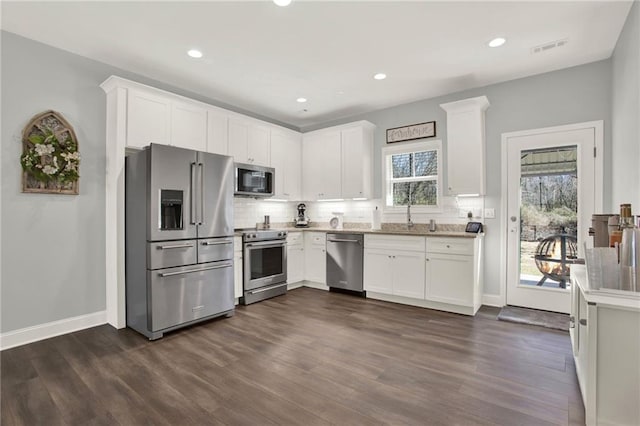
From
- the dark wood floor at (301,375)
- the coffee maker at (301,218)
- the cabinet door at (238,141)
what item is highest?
the cabinet door at (238,141)

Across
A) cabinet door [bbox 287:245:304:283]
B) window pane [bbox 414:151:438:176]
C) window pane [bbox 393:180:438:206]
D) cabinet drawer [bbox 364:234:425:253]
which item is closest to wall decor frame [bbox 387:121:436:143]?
window pane [bbox 414:151:438:176]

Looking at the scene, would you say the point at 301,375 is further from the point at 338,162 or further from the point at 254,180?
the point at 338,162

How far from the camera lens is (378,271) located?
4.25m

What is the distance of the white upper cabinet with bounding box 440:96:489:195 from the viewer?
388cm

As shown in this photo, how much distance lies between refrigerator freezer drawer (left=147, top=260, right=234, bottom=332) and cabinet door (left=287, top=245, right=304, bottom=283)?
1.23 meters

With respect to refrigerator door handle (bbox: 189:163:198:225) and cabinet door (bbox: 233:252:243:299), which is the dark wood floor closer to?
cabinet door (bbox: 233:252:243:299)

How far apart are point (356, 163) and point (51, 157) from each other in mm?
3677

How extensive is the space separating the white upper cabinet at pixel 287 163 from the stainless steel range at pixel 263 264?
927 millimetres

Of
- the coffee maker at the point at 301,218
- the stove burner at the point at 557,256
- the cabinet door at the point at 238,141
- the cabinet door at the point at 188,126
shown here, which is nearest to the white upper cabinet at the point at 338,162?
the coffee maker at the point at 301,218

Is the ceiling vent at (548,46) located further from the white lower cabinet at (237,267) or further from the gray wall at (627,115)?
the white lower cabinet at (237,267)

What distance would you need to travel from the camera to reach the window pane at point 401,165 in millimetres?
4742

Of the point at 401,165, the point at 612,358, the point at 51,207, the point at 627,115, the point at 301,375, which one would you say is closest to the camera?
the point at 612,358

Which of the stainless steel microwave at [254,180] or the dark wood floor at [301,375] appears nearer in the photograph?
the dark wood floor at [301,375]

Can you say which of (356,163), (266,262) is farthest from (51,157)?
(356,163)
